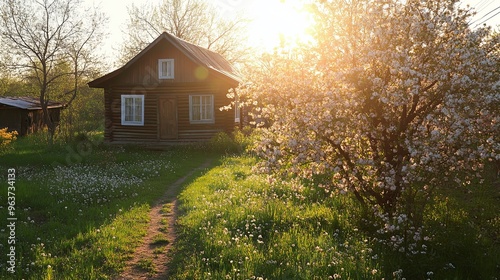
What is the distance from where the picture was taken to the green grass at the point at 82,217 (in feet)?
24.0

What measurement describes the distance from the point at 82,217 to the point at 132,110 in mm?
19916

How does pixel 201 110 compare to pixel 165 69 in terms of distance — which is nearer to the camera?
pixel 201 110

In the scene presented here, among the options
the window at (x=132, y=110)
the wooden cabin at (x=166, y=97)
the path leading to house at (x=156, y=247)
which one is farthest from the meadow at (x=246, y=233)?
the window at (x=132, y=110)

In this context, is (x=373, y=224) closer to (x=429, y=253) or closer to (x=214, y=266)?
(x=429, y=253)

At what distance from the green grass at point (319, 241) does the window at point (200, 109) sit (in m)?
16.3

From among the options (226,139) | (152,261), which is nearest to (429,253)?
(152,261)

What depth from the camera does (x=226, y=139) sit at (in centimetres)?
2492

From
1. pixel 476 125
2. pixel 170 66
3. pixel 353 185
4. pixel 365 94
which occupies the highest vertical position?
pixel 170 66

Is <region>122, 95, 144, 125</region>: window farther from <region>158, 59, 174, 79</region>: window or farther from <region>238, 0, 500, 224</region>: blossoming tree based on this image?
<region>238, 0, 500, 224</region>: blossoming tree

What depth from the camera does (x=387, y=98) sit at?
7367mm

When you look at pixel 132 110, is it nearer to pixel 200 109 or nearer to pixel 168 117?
pixel 168 117

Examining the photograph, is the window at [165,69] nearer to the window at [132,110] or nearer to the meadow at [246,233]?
the window at [132,110]

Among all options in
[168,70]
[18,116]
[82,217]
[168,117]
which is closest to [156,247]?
[82,217]

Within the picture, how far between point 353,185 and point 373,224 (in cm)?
93
